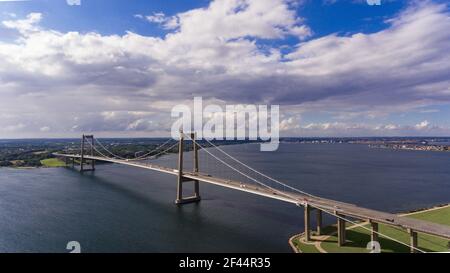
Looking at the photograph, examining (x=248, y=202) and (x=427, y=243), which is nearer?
(x=427, y=243)

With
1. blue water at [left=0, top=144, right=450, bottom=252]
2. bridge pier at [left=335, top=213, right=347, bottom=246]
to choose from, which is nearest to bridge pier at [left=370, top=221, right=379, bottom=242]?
bridge pier at [left=335, top=213, right=347, bottom=246]

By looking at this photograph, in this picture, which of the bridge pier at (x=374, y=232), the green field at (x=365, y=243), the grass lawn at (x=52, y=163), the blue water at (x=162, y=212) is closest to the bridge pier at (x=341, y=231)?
the green field at (x=365, y=243)

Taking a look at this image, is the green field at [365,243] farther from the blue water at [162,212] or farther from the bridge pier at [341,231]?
the blue water at [162,212]

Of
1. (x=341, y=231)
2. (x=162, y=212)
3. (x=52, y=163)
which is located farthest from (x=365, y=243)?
(x=52, y=163)

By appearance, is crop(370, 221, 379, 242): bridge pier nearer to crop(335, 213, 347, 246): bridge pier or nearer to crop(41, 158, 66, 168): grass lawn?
crop(335, 213, 347, 246): bridge pier

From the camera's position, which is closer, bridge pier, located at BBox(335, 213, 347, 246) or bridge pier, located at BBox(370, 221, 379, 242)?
bridge pier, located at BBox(370, 221, 379, 242)

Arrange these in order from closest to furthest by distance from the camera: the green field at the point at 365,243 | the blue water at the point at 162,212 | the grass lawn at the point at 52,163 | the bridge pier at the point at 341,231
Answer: the green field at the point at 365,243 → the bridge pier at the point at 341,231 → the blue water at the point at 162,212 → the grass lawn at the point at 52,163
